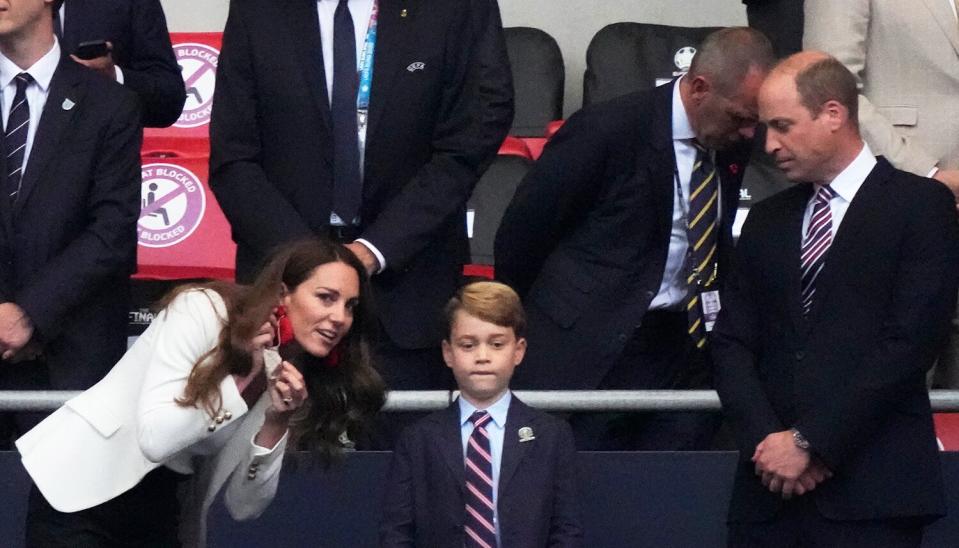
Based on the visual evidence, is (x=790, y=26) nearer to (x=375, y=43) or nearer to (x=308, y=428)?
(x=375, y=43)

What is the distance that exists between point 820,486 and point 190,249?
312cm

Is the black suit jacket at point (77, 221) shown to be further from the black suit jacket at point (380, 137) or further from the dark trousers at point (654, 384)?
the dark trousers at point (654, 384)

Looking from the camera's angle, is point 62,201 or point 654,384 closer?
point 62,201

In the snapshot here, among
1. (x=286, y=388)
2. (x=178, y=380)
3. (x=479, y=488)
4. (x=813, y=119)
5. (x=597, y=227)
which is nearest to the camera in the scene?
(x=286, y=388)

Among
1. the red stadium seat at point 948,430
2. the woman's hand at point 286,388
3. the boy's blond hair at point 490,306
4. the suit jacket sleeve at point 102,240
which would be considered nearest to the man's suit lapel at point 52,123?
the suit jacket sleeve at point 102,240

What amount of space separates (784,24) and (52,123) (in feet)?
7.94

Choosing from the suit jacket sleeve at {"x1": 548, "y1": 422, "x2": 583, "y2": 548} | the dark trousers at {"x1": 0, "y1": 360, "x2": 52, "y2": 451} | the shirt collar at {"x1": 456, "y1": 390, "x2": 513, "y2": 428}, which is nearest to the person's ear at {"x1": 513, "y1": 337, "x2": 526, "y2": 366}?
the shirt collar at {"x1": 456, "y1": 390, "x2": 513, "y2": 428}

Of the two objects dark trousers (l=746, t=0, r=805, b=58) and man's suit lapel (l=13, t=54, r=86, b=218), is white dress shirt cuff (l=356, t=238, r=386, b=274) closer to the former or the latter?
man's suit lapel (l=13, t=54, r=86, b=218)

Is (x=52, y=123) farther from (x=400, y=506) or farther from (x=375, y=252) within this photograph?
(x=400, y=506)

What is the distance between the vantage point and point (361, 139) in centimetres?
518

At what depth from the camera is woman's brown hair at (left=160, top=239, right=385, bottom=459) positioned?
417 cm

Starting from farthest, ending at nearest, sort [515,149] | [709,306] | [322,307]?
[515,149] < [709,306] < [322,307]

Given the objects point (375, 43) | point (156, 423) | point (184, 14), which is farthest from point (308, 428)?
point (184, 14)

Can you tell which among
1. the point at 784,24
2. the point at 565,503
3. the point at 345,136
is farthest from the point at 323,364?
the point at 784,24
